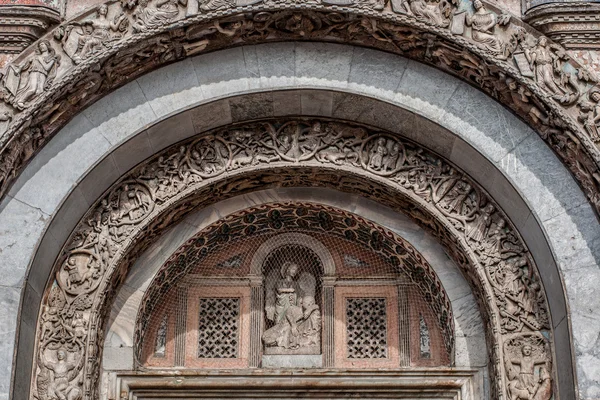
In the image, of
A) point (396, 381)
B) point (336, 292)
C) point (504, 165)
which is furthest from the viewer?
point (336, 292)

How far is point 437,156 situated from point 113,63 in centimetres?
355

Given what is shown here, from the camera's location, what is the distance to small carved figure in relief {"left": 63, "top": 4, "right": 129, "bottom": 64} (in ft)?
34.7

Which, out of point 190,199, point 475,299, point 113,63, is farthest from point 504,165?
point 113,63

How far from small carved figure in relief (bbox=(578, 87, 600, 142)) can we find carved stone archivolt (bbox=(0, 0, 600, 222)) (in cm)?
2

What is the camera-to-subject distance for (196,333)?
12125 millimetres

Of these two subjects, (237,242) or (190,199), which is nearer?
(190,199)

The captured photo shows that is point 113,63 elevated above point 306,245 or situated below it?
above

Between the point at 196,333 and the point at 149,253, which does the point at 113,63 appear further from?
the point at 196,333

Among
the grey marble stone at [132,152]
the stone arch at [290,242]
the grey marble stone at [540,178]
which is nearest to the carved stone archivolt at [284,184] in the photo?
the grey marble stone at [132,152]

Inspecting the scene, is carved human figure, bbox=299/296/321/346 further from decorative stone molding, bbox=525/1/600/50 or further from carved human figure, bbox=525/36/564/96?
decorative stone molding, bbox=525/1/600/50

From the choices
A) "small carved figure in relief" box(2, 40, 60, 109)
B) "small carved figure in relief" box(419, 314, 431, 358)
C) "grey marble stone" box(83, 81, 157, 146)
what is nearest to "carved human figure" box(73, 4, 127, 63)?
"small carved figure in relief" box(2, 40, 60, 109)

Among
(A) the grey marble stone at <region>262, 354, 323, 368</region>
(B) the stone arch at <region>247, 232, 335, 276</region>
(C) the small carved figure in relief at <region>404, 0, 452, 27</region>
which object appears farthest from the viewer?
(B) the stone arch at <region>247, 232, 335, 276</region>

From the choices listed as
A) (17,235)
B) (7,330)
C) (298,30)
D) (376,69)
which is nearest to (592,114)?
(376,69)

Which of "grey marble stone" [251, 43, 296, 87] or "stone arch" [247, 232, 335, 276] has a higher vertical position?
"grey marble stone" [251, 43, 296, 87]
